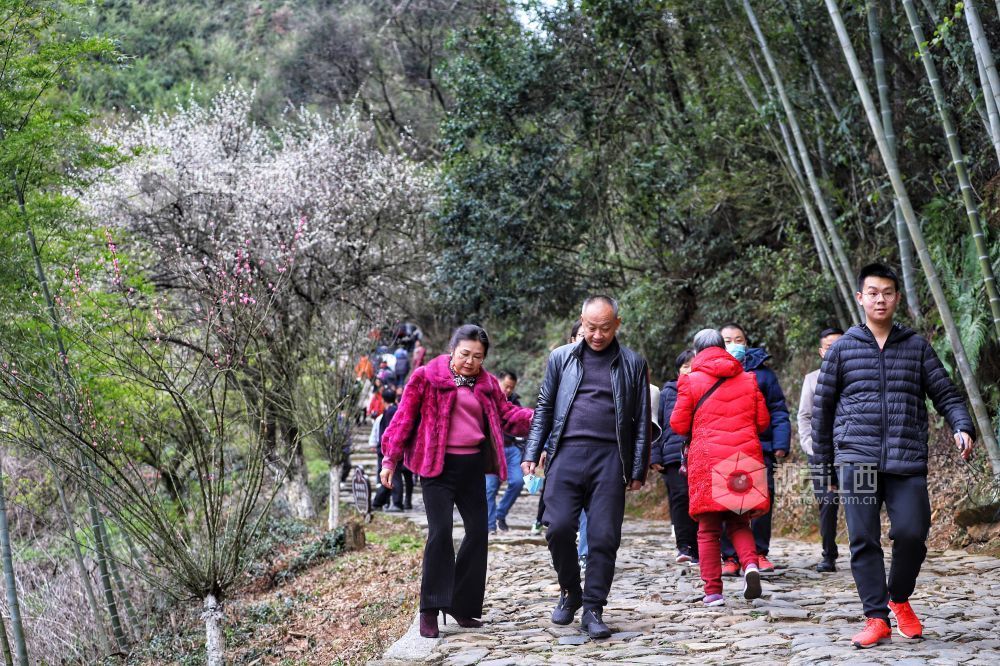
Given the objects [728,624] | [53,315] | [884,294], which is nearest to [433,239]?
[53,315]

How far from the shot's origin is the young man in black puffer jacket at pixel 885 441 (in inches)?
165

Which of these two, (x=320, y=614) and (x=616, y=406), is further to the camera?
(x=320, y=614)

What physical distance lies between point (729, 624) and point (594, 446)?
1147 millimetres

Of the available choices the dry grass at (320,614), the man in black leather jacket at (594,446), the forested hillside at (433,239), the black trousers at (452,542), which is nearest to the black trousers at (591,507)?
the man in black leather jacket at (594,446)

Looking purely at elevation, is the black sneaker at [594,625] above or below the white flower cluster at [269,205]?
below

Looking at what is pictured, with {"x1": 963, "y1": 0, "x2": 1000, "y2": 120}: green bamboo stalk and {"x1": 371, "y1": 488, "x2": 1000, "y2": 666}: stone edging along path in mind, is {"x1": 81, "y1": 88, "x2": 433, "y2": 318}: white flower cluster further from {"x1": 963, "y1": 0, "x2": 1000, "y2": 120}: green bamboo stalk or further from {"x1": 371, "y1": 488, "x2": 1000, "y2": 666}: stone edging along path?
{"x1": 963, "y1": 0, "x2": 1000, "y2": 120}: green bamboo stalk

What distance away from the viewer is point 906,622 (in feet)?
14.1

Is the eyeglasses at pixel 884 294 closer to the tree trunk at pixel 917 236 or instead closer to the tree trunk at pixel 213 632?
→ the tree trunk at pixel 917 236

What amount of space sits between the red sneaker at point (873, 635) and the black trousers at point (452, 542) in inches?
75.8

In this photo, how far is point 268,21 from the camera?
116 ft

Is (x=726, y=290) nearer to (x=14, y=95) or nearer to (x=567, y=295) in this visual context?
(x=567, y=295)

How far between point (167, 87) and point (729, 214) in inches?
911
